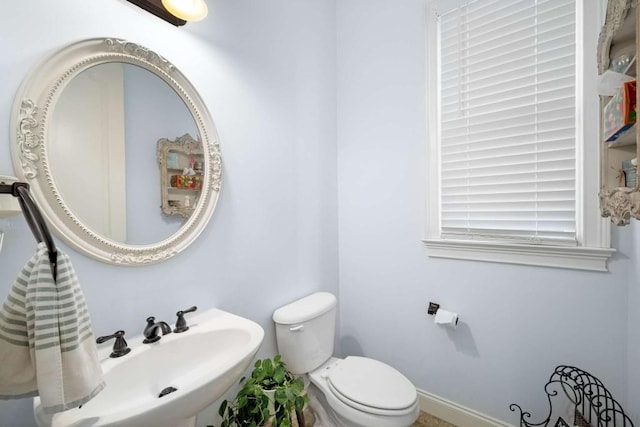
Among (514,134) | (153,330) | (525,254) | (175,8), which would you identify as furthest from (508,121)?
(153,330)

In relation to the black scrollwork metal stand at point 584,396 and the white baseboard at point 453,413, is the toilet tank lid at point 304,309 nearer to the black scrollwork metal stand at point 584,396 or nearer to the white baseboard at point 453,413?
the white baseboard at point 453,413

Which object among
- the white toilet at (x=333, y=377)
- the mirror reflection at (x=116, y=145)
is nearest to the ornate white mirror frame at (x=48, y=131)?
the mirror reflection at (x=116, y=145)

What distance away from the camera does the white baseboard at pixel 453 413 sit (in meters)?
1.43

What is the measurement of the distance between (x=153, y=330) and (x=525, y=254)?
1679mm

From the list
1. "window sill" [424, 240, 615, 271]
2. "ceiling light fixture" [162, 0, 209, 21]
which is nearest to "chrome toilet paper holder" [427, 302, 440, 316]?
"window sill" [424, 240, 615, 271]

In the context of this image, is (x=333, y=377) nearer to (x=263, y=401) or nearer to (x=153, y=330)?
(x=263, y=401)

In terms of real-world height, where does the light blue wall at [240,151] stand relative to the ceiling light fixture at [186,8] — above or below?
below

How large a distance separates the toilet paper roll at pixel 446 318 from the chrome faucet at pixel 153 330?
52.9 inches

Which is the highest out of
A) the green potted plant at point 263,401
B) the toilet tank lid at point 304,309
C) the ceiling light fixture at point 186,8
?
the ceiling light fixture at point 186,8

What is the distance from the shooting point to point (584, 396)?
3.78ft

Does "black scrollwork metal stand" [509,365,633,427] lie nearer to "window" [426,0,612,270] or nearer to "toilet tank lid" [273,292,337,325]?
"window" [426,0,612,270]

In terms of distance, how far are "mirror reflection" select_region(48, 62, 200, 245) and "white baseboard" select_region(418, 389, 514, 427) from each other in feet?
5.74

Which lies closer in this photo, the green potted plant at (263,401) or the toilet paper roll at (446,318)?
the green potted plant at (263,401)

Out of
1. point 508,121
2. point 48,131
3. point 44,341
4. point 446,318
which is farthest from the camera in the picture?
point 446,318
